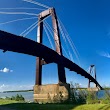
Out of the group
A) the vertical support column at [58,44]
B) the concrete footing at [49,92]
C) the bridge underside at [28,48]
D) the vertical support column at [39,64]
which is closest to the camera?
the bridge underside at [28,48]

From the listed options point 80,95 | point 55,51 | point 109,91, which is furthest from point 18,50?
point 109,91

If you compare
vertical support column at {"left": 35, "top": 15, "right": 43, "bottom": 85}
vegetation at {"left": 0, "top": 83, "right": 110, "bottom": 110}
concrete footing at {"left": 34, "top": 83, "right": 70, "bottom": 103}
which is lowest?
vegetation at {"left": 0, "top": 83, "right": 110, "bottom": 110}

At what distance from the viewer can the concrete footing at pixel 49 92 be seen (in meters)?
27.4

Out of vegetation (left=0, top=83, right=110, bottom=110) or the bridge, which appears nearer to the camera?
vegetation (left=0, top=83, right=110, bottom=110)

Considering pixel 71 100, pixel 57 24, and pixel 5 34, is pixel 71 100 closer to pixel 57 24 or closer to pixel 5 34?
pixel 5 34

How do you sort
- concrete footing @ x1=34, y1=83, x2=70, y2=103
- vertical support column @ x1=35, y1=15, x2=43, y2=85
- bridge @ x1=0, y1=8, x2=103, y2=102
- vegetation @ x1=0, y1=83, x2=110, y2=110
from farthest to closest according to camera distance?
vertical support column @ x1=35, y1=15, x2=43, y2=85 < concrete footing @ x1=34, y1=83, x2=70, y2=103 < bridge @ x1=0, y1=8, x2=103, y2=102 < vegetation @ x1=0, y1=83, x2=110, y2=110

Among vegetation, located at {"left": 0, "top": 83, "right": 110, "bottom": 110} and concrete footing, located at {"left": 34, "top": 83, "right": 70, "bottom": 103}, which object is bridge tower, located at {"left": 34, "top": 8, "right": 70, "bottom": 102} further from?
vegetation, located at {"left": 0, "top": 83, "right": 110, "bottom": 110}

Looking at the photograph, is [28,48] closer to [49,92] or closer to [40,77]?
[40,77]

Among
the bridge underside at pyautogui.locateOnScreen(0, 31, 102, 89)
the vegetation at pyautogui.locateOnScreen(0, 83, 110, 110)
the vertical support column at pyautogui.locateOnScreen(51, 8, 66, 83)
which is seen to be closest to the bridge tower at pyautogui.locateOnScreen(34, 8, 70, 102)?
the vertical support column at pyautogui.locateOnScreen(51, 8, 66, 83)

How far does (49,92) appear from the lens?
2944 cm

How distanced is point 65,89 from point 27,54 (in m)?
6.42

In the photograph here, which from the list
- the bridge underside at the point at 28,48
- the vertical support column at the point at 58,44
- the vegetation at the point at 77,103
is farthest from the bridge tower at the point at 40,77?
the vegetation at the point at 77,103

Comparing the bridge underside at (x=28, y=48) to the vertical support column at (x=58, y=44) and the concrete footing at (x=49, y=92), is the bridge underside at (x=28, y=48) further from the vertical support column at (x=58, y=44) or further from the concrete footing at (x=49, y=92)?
the concrete footing at (x=49, y=92)

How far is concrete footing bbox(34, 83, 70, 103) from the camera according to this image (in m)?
27.4
